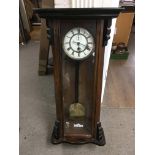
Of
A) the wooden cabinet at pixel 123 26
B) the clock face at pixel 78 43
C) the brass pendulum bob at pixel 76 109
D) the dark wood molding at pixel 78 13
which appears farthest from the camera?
the wooden cabinet at pixel 123 26

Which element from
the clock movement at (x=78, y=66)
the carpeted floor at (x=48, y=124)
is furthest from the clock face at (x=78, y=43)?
the carpeted floor at (x=48, y=124)

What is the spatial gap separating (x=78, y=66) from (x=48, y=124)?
638 millimetres

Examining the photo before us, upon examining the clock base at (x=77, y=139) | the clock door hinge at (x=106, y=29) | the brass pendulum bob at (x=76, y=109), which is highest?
the clock door hinge at (x=106, y=29)

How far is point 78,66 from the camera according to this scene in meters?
1.21

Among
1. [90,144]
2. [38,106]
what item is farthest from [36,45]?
[90,144]

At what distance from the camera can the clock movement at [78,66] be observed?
1.01 metres

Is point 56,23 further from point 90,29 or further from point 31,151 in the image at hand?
point 31,151

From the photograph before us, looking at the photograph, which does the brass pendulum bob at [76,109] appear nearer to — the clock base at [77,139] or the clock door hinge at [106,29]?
the clock base at [77,139]

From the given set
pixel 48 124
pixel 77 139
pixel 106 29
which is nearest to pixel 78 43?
pixel 106 29

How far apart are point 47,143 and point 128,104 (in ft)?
2.68

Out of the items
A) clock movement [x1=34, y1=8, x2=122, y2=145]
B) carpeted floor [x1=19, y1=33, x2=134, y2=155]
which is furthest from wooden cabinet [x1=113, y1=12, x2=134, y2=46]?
clock movement [x1=34, y1=8, x2=122, y2=145]

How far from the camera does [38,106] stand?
5.88ft

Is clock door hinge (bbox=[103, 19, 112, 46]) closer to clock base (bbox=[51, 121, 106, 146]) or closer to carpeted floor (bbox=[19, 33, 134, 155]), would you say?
clock base (bbox=[51, 121, 106, 146])
